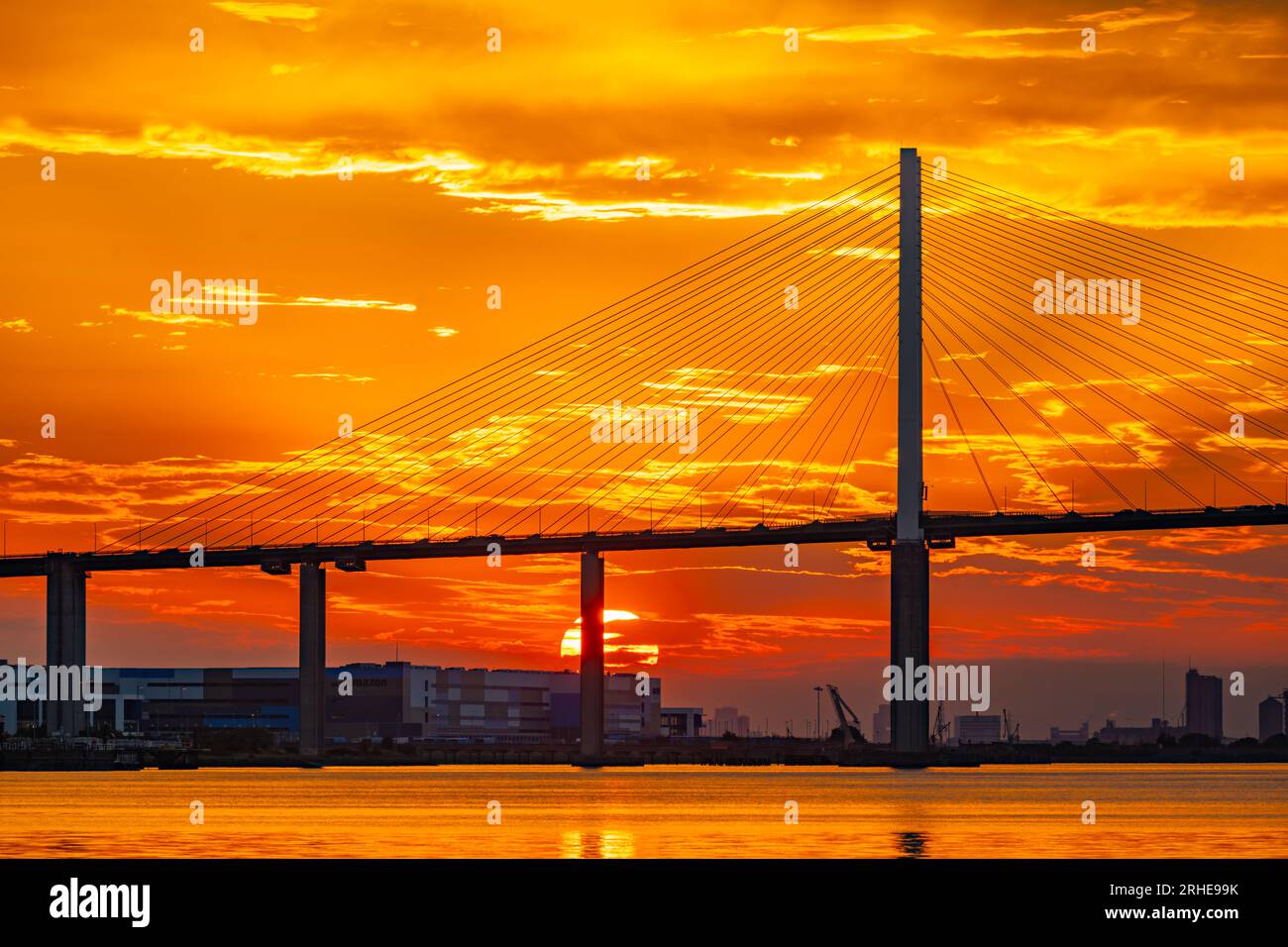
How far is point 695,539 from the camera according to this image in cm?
13050

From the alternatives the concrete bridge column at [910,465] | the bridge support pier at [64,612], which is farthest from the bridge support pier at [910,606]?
the bridge support pier at [64,612]

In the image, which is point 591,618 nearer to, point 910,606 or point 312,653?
point 312,653

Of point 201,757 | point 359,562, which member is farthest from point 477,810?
point 201,757

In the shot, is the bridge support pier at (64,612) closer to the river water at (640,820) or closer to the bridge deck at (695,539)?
the bridge deck at (695,539)

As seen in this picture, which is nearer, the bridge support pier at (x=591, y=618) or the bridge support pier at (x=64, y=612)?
the bridge support pier at (x=591, y=618)

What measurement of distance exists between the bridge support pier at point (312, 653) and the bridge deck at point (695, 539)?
2093mm

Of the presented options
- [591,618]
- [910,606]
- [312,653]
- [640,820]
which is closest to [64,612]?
[312,653]

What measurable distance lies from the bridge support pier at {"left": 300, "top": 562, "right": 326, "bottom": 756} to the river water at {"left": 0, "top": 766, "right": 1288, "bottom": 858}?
33990mm

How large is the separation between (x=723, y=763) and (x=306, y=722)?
152 ft

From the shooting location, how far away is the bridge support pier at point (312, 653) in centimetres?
13912

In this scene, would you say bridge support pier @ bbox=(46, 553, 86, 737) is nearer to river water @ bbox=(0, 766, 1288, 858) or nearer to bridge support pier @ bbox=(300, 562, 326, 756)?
bridge support pier @ bbox=(300, 562, 326, 756)

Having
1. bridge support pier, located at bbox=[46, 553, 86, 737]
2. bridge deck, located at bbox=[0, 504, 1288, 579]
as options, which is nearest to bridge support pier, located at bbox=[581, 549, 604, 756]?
bridge deck, located at bbox=[0, 504, 1288, 579]

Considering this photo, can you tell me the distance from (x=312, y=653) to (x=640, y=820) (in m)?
82.4
